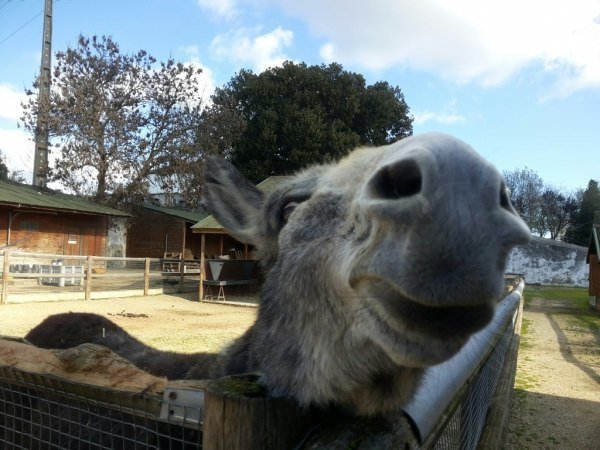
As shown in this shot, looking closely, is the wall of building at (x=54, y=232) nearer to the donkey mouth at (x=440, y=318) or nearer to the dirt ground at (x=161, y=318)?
the dirt ground at (x=161, y=318)

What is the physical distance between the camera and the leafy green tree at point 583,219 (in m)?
53.0

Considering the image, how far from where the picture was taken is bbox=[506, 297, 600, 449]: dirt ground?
275 inches

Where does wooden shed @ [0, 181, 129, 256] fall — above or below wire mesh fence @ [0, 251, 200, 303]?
above

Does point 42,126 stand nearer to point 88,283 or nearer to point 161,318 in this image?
point 88,283

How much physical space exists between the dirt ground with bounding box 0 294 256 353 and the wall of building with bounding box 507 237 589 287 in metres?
36.2

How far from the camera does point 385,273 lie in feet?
4.51

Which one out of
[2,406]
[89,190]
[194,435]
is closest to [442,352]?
[194,435]

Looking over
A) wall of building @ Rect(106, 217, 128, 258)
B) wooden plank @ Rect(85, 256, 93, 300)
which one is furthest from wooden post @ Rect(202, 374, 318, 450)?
wall of building @ Rect(106, 217, 128, 258)

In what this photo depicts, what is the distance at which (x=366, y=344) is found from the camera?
1.59m

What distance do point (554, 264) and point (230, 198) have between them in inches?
1992

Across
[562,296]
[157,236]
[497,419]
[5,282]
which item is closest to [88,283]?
[5,282]

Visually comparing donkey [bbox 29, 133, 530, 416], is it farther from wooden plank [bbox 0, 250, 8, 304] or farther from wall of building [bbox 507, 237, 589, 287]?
wall of building [bbox 507, 237, 589, 287]

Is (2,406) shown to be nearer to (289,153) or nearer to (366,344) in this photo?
(366,344)

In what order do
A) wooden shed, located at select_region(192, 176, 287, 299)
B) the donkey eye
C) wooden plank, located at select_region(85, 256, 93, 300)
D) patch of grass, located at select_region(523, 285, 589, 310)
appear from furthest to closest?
patch of grass, located at select_region(523, 285, 589, 310), wooden shed, located at select_region(192, 176, 287, 299), wooden plank, located at select_region(85, 256, 93, 300), the donkey eye
